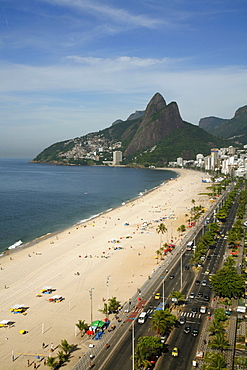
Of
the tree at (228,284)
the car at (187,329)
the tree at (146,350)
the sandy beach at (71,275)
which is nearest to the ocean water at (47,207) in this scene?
the sandy beach at (71,275)

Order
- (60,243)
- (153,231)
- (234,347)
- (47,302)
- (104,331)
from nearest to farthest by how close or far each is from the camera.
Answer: (234,347)
(104,331)
(47,302)
(60,243)
(153,231)

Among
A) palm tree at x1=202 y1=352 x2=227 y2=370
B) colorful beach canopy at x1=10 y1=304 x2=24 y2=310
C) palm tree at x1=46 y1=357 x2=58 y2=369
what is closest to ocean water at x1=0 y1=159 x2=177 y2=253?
colorful beach canopy at x1=10 y1=304 x2=24 y2=310

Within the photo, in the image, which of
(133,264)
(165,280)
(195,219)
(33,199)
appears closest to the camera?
(165,280)

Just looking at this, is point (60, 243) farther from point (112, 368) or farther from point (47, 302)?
point (112, 368)

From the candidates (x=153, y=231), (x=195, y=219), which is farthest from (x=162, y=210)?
(x=153, y=231)

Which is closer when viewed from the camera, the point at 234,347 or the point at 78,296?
the point at 234,347

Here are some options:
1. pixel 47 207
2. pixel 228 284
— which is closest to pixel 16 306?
pixel 228 284
